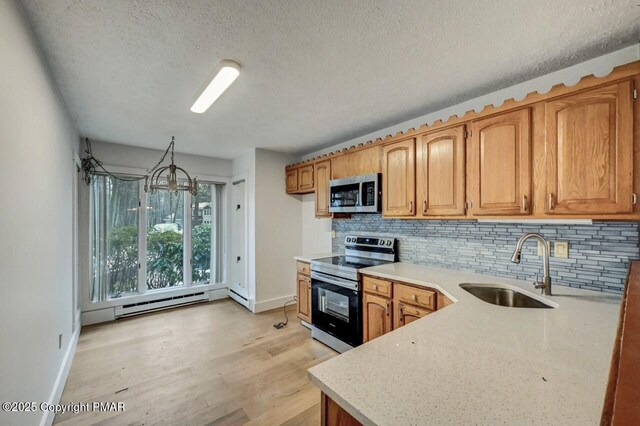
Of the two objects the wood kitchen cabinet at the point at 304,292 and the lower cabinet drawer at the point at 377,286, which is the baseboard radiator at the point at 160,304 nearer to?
the wood kitchen cabinet at the point at 304,292

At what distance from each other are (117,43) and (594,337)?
2875mm

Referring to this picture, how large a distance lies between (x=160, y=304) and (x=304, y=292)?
7.87ft

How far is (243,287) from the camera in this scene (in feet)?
14.8

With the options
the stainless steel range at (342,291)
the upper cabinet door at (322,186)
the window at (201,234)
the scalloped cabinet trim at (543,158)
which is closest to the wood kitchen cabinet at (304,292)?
the stainless steel range at (342,291)

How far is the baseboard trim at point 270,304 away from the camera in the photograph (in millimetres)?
4117

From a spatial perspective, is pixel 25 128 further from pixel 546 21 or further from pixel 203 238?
pixel 203 238

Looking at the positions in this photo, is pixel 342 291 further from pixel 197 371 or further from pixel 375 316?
pixel 197 371

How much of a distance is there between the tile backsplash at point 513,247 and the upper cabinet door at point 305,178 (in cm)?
104

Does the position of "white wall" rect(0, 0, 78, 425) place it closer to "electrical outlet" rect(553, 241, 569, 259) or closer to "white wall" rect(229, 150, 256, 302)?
"white wall" rect(229, 150, 256, 302)

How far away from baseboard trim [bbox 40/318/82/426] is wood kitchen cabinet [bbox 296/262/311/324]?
2.26 m

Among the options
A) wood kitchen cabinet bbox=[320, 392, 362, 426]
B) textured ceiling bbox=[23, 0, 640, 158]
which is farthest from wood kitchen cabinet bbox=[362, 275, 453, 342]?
textured ceiling bbox=[23, 0, 640, 158]

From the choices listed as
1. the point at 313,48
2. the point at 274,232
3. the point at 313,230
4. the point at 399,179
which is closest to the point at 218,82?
the point at 313,48

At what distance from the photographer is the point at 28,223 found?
5.00 feet

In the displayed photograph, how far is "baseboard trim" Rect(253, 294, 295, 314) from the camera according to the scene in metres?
4.12
